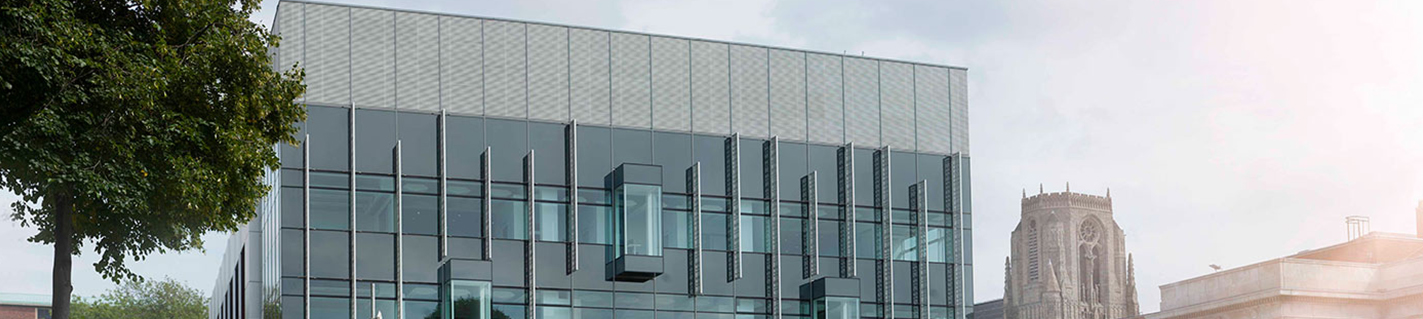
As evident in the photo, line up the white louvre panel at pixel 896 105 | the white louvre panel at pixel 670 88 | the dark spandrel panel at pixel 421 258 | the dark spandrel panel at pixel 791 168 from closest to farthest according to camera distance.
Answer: the dark spandrel panel at pixel 421 258, the white louvre panel at pixel 670 88, the dark spandrel panel at pixel 791 168, the white louvre panel at pixel 896 105

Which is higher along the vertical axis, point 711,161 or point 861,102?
point 861,102

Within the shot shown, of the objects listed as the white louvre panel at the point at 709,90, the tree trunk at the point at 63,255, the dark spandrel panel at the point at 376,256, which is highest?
the white louvre panel at the point at 709,90

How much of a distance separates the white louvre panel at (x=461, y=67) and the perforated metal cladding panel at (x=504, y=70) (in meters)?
0.22

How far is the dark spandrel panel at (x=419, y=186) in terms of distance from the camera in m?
41.7

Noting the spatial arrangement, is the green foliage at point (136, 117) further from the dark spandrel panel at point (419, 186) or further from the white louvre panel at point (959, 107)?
the white louvre panel at point (959, 107)

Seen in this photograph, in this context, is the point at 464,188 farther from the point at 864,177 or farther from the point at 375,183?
the point at 864,177

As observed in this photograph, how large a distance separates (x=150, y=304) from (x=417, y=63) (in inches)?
2811

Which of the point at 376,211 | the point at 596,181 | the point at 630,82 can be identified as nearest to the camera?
the point at 376,211

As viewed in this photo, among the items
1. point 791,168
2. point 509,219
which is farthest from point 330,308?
point 791,168

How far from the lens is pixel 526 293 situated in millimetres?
42375

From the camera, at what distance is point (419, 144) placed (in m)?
42.0

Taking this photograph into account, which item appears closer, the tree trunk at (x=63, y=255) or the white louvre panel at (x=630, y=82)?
the tree trunk at (x=63, y=255)

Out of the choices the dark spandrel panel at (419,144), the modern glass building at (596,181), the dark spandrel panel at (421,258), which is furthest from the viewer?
the dark spandrel panel at (419,144)

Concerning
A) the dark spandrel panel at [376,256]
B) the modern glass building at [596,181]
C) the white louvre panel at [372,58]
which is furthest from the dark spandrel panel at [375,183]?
the white louvre panel at [372,58]
